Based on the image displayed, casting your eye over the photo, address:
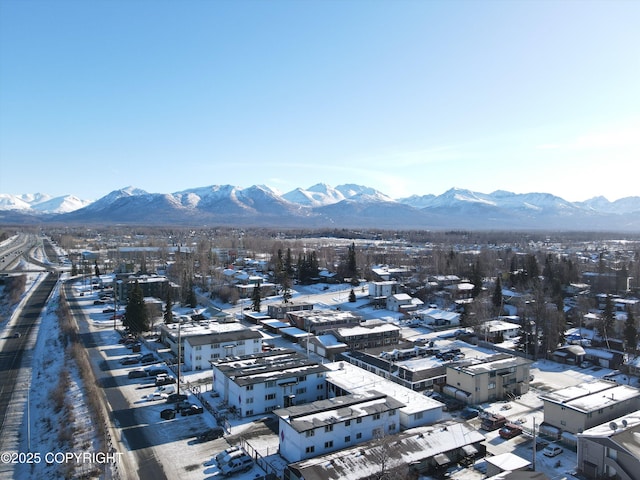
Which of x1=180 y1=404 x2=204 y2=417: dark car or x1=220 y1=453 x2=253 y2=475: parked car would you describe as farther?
x1=180 y1=404 x2=204 y2=417: dark car

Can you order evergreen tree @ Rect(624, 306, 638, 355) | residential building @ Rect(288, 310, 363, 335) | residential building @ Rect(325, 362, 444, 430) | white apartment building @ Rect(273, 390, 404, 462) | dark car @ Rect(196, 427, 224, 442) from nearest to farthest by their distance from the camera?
white apartment building @ Rect(273, 390, 404, 462)
dark car @ Rect(196, 427, 224, 442)
residential building @ Rect(325, 362, 444, 430)
evergreen tree @ Rect(624, 306, 638, 355)
residential building @ Rect(288, 310, 363, 335)

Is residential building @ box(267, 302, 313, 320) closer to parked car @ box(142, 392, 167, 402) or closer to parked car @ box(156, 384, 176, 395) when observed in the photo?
parked car @ box(156, 384, 176, 395)

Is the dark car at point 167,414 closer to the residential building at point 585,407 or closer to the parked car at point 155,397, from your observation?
the parked car at point 155,397

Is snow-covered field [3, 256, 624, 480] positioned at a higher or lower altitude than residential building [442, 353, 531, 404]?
lower

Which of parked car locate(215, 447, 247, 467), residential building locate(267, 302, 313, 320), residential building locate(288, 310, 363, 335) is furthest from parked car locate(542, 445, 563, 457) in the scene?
residential building locate(267, 302, 313, 320)

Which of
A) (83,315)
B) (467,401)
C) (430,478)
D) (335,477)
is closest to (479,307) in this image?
(467,401)

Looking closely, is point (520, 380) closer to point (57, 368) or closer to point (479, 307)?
point (479, 307)

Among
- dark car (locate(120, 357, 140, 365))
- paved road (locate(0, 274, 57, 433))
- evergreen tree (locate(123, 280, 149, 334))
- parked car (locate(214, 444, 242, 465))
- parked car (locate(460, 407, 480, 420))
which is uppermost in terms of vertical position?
evergreen tree (locate(123, 280, 149, 334))
